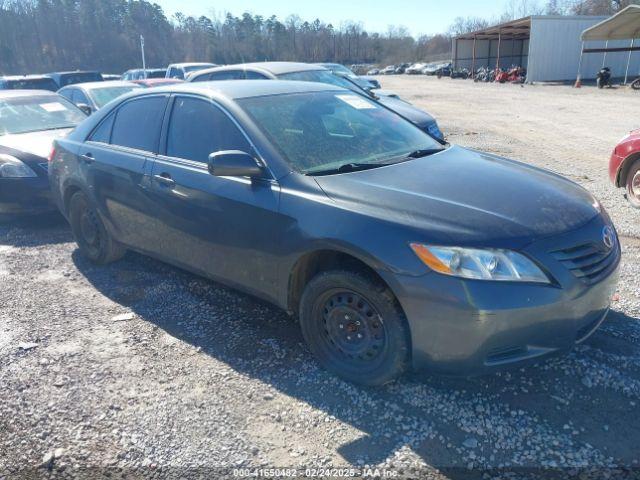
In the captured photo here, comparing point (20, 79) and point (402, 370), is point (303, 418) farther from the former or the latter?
point (20, 79)

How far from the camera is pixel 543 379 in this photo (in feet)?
10.0

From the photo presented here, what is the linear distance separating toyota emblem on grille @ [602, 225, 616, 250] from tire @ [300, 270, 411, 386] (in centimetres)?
124

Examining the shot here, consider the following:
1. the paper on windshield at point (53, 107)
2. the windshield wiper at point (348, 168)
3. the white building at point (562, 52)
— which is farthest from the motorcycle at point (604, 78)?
the windshield wiper at point (348, 168)

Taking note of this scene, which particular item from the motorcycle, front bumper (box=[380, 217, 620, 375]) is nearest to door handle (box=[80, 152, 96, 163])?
front bumper (box=[380, 217, 620, 375])

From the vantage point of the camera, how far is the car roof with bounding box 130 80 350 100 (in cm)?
381

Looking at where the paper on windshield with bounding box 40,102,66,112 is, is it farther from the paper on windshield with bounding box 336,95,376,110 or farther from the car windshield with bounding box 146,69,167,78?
the car windshield with bounding box 146,69,167,78

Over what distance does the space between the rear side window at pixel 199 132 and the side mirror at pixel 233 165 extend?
0.19 m

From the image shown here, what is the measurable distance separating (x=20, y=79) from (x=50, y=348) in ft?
42.5

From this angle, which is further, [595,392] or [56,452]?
[595,392]

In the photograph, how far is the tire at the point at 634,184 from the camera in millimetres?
6250

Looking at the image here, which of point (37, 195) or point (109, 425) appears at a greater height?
point (37, 195)

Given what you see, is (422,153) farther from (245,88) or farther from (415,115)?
(415,115)

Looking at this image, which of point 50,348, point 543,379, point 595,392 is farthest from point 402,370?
point 50,348

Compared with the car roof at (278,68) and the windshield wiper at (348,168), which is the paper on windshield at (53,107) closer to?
the car roof at (278,68)
